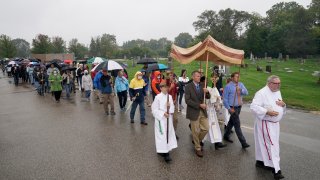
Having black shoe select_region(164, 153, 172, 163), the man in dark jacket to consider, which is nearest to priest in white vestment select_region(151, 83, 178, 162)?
black shoe select_region(164, 153, 172, 163)

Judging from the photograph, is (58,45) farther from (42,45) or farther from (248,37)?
(248,37)

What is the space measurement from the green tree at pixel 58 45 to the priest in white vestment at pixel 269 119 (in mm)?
67802

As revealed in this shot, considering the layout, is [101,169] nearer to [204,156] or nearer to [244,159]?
[204,156]

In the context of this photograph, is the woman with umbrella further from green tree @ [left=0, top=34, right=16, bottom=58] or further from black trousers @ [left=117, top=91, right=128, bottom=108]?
green tree @ [left=0, top=34, right=16, bottom=58]

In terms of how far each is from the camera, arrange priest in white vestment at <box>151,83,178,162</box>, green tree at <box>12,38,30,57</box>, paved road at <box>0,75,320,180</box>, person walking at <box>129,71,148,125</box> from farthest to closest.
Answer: green tree at <box>12,38,30,57</box> → person walking at <box>129,71,148,125</box> → priest in white vestment at <box>151,83,178,162</box> → paved road at <box>0,75,320,180</box>

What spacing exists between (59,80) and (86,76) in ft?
4.55

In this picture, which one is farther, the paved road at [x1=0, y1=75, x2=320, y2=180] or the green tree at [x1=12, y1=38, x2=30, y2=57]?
the green tree at [x1=12, y1=38, x2=30, y2=57]

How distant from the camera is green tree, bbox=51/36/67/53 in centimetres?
6938

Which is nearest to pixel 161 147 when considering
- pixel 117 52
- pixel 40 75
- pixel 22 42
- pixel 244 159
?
pixel 244 159

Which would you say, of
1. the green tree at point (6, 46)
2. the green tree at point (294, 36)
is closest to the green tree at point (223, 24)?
the green tree at point (294, 36)

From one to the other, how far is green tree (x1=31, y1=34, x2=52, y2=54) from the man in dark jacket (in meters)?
63.4

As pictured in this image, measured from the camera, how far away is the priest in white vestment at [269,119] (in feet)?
19.6

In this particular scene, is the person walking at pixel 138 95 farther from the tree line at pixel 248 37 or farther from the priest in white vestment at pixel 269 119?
the tree line at pixel 248 37

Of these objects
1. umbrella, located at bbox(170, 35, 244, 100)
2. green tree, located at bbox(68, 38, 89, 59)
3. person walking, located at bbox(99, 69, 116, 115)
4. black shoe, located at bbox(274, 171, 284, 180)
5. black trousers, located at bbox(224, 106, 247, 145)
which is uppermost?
green tree, located at bbox(68, 38, 89, 59)
